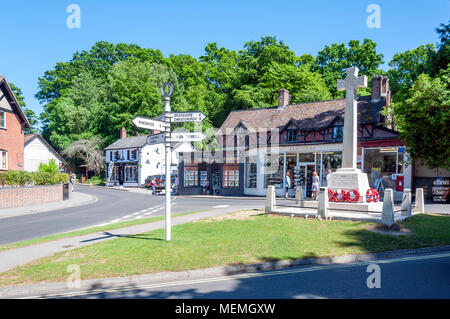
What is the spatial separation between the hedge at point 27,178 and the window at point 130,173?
71.0 ft

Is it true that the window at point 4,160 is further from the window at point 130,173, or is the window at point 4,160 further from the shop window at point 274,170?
the shop window at point 274,170

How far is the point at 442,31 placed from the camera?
2650 centimetres

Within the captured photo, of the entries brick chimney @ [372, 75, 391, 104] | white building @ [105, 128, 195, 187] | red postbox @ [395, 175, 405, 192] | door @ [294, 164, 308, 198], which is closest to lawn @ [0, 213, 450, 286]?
red postbox @ [395, 175, 405, 192]

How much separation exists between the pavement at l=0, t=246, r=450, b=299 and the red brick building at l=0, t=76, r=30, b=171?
89.4 feet

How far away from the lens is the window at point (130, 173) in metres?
50.1

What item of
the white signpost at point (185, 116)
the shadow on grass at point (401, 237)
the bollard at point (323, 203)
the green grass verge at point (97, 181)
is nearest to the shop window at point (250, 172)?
the bollard at point (323, 203)

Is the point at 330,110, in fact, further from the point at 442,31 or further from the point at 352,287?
the point at 352,287

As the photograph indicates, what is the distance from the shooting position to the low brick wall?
69.9 ft

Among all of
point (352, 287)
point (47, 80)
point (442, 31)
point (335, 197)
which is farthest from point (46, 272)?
point (47, 80)

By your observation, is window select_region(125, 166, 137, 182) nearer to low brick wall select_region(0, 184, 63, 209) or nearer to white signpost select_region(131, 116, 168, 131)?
low brick wall select_region(0, 184, 63, 209)

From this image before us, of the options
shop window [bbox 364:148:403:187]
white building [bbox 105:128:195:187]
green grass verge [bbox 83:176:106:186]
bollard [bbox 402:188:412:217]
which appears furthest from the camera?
green grass verge [bbox 83:176:106:186]

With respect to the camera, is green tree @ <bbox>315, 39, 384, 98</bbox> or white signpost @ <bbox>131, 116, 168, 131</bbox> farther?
green tree @ <bbox>315, 39, 384, 98</bbox>
